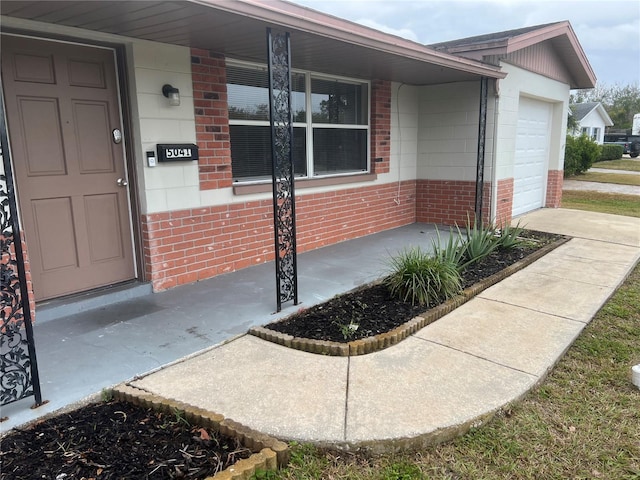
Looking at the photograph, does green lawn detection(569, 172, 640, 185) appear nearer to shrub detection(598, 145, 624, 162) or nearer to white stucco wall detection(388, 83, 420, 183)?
shrub detection(598, 145, 624, 162)

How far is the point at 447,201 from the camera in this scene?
345 inches

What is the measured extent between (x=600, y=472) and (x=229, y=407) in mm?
2023

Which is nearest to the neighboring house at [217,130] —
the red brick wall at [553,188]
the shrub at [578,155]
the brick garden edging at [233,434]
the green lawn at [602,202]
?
the brick garden edging at [233,434]

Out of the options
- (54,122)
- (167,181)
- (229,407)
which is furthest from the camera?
(167,181)

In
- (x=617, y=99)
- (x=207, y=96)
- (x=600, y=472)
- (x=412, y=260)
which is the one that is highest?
(x=617, y=99)

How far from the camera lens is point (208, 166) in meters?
5.36

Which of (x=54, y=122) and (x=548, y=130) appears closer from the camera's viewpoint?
(x=54, y=122)

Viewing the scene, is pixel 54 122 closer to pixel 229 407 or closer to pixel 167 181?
pixel 167 181

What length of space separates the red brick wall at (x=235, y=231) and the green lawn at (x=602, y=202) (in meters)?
6.97

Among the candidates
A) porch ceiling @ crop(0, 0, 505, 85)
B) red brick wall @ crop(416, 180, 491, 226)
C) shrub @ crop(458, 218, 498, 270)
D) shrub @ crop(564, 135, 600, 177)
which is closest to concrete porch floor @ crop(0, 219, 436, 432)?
shrub @ crop(458, 218, 498, 270)

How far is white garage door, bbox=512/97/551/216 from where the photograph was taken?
31.3 feet

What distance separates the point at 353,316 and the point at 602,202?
40.0 ft

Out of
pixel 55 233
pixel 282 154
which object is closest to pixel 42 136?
pixel 55 233

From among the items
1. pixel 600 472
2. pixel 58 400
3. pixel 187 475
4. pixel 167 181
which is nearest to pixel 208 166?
pixel 167 181
